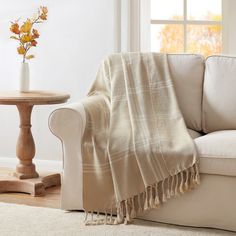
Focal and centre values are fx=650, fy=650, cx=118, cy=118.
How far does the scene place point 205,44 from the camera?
188 inches

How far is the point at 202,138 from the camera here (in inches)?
135

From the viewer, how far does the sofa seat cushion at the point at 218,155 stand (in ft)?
10.6

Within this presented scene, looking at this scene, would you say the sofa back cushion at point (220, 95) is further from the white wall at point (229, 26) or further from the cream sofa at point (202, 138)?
the white wall at point (229, 26)

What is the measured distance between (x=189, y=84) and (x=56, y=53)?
1.20m

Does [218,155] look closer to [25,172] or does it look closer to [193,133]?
[193,133]

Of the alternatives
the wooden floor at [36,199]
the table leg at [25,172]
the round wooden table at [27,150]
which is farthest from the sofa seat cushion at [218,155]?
the table leg at [25,172]

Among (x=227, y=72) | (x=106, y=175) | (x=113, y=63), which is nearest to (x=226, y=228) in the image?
(x=106, y=175)

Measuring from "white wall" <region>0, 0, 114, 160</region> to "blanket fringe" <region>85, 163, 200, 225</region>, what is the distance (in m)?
1.38

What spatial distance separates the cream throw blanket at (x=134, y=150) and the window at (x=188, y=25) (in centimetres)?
101

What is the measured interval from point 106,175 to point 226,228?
0.68m

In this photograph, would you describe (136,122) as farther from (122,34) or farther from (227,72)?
(122,34)

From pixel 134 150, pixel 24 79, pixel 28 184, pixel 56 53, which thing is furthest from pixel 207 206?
pixel 56 53

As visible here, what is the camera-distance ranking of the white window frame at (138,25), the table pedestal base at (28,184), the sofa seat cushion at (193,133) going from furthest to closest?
the white window frame at (138,25)
the table pedestal base at (28,184)
the sofa seat cushion at (193,133)

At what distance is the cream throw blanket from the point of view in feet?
10.9
